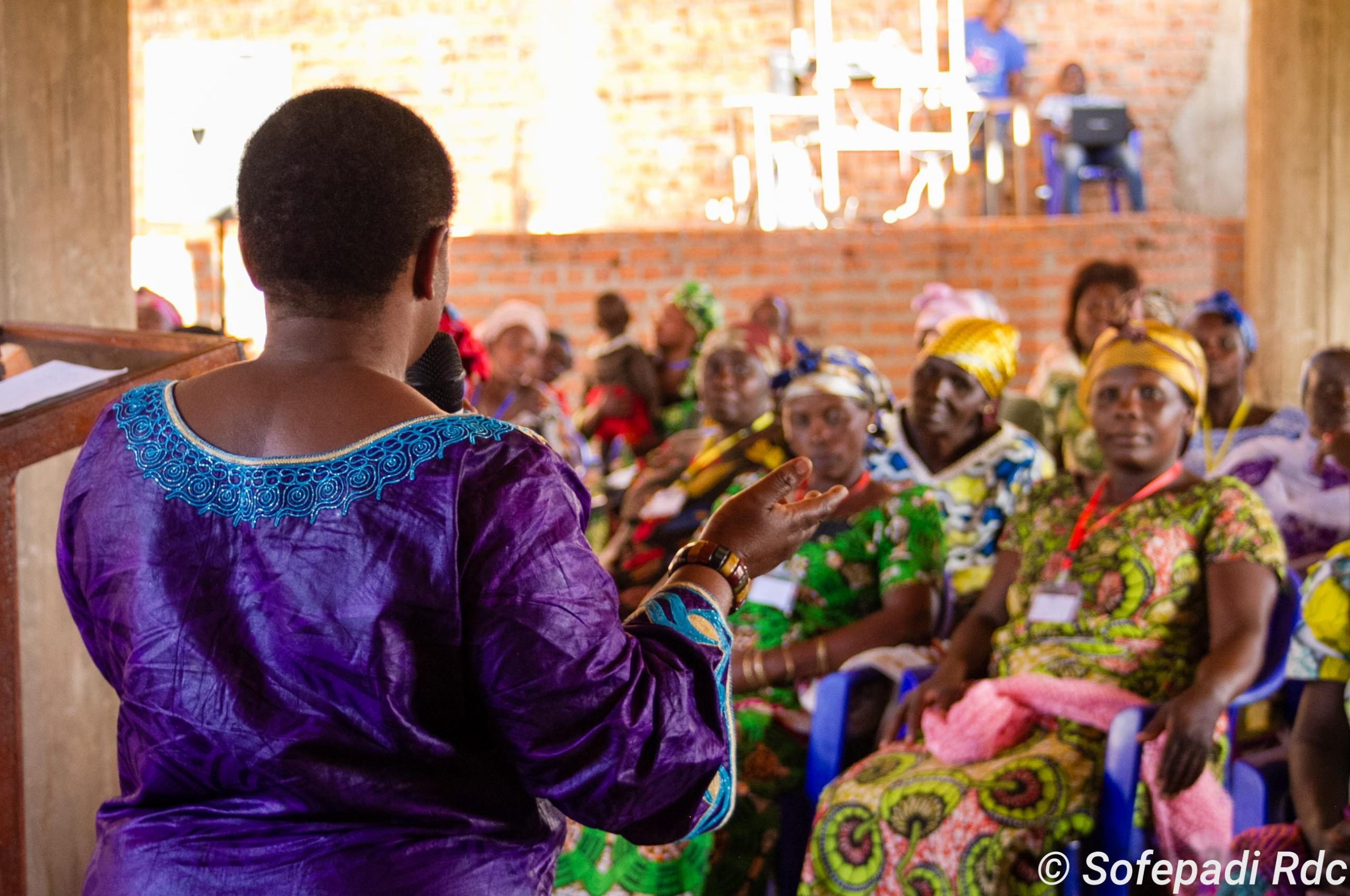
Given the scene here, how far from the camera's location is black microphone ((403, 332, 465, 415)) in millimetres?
1450

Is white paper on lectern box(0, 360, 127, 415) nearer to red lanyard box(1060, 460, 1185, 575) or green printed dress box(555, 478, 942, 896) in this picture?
green printed dress box(555, 478, 942, 896)

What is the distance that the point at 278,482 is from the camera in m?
1.13

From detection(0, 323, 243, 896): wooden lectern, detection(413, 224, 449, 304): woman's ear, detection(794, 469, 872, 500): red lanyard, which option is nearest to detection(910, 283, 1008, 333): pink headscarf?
detection(794, 469, 872, 500): red lanyard

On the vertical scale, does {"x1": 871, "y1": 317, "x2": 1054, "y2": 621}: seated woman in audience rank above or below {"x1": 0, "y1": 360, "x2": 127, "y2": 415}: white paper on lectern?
below

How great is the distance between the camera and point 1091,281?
5.15m

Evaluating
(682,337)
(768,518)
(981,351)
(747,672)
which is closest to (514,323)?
(682,337)

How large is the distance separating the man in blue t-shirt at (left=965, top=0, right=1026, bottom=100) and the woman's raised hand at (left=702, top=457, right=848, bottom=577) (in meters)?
8.63

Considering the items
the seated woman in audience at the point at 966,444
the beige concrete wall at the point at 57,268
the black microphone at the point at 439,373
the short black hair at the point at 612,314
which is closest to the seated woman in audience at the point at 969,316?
the seated woman in audience at the point at 966,444

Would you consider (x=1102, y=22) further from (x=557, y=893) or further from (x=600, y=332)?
(x=557, y=893)

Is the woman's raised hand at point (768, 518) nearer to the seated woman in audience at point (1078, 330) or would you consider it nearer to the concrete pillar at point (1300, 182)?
the seated woman in audience at point (1078, 330)

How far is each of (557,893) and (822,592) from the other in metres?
0.91

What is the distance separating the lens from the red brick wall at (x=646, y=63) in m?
10.0

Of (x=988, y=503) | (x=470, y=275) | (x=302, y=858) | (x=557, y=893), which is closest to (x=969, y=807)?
(x=557, y=893)

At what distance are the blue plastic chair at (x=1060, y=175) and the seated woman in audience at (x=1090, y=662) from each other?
637cm
